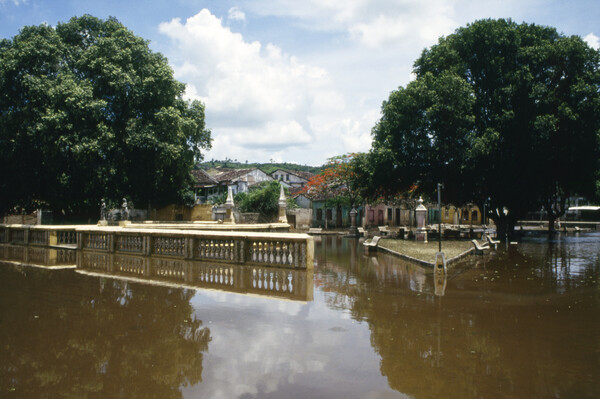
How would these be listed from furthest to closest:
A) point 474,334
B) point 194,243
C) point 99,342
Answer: point 194,243 < point 474,334 < point 99,342

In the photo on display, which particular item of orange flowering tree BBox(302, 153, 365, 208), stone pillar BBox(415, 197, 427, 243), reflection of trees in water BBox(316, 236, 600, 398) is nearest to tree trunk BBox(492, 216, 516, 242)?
stone pillar BBox(415, 197, 427, 243)

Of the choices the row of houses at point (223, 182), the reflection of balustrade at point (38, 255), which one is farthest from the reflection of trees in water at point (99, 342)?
the row of houses at point (223, 182)

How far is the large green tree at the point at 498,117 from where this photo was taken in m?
23.2

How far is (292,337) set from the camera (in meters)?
5.62

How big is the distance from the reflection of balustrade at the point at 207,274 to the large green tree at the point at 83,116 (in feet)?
26.7

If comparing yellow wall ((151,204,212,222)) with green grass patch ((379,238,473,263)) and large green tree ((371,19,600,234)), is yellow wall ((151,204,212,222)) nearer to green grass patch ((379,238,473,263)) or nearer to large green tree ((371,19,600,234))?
large green tree ((371,19,600,234))

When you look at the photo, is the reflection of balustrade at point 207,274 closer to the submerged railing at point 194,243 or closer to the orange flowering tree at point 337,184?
the submerged railing at point 194,243

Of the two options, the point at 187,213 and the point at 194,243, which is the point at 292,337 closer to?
the point at 194,243

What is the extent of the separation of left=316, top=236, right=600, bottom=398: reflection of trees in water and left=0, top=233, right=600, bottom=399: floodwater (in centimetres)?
2

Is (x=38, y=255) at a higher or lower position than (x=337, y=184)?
lower

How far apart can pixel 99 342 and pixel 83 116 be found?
1710cm

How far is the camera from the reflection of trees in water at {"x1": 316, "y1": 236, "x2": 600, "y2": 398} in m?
4.18

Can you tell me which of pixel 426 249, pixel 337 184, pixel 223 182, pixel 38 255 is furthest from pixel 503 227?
pixel 223 182

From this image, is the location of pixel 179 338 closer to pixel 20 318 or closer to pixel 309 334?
pixel 309 334
